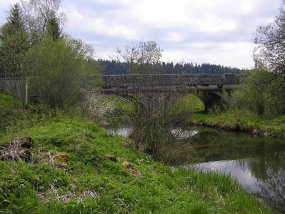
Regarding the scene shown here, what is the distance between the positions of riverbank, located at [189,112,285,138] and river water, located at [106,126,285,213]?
1.02 m

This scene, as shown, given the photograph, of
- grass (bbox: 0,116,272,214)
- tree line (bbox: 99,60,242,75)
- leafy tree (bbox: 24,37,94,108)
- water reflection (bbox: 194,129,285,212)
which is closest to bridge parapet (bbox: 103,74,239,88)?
tree line (bbox: 99,60,242,75)

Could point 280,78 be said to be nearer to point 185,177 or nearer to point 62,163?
point 185,177

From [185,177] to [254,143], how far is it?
11.4 m

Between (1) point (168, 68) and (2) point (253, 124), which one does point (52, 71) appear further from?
(2) point (253, 124)

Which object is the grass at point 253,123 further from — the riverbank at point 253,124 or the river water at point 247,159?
the river water at point 247,159

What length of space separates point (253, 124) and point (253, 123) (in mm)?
145

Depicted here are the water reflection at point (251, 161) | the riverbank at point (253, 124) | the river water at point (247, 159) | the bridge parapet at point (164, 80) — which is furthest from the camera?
the riverbank at point (253, 124)

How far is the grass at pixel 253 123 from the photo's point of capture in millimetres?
20797

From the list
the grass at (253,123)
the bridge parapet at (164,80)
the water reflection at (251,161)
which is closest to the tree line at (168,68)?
the bridge parapet at (164,80)

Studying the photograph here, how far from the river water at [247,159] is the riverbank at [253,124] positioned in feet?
3.35

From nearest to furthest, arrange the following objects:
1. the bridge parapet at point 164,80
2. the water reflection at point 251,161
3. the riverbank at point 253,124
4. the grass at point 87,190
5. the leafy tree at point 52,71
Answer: the grass at point 87,190
the water reflection at point 251,161
the bridge parapet at point 164,80
the leafy tree at point 52,71
the riverbank at point 253,124

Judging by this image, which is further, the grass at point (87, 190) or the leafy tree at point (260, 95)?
the leafy tree at point (260, 95)

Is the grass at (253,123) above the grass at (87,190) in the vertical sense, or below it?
below

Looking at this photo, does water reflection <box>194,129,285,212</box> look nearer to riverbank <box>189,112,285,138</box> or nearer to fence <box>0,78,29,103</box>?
riverbank <box>189,112,285,138</box>
